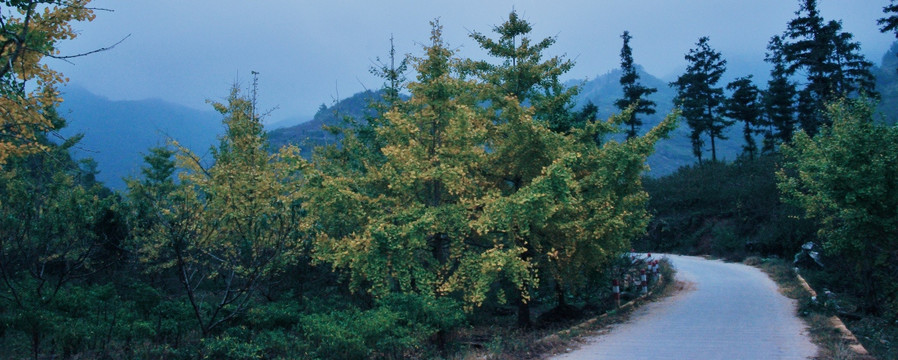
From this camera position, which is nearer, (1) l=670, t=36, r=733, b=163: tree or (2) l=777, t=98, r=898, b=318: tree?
(2) l=777, t=98, r=898, b=318: tree

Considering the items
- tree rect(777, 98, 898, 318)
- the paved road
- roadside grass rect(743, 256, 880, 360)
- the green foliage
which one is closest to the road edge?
roadside grass rect(743, 256, 880, 360)

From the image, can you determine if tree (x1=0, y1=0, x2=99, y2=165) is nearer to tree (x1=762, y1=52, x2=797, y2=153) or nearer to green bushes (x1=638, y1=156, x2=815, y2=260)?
green bushes (x1=638, y1=156, x2=815, y2=260)

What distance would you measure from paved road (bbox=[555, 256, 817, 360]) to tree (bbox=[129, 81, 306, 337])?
5.74 meters

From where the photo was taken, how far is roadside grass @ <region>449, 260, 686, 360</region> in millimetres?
7805

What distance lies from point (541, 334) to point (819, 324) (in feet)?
16.5

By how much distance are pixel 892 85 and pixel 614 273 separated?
111364mm

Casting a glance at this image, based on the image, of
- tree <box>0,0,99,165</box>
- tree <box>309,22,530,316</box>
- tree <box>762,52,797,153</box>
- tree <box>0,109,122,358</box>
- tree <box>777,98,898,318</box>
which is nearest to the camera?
tree <box>0,0,99,165</box>

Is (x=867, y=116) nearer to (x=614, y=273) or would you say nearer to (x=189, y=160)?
(x=614, y=273)

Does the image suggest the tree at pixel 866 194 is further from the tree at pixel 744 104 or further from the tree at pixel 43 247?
the tree at pixel 744 104

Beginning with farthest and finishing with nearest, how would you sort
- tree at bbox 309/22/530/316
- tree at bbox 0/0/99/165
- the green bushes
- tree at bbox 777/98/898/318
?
the green bushes
tree at bbox 777/98/898/318
tree at bbox 309/22/530/316
tree at bbox 0/0/99/165

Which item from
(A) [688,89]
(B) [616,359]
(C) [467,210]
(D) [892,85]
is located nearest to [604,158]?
(C) [467,210]

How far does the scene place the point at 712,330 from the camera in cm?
920

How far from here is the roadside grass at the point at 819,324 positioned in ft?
22.9

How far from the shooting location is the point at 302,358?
24.3ft
